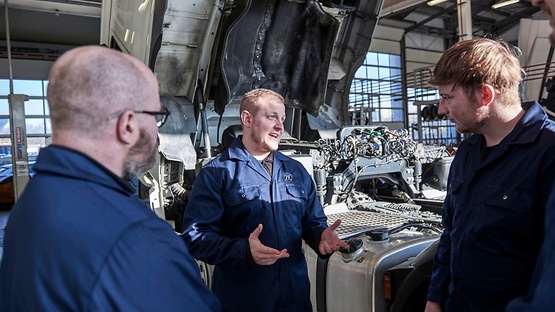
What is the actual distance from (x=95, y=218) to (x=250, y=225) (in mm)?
1052

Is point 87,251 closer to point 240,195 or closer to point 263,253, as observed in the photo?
point 263,253

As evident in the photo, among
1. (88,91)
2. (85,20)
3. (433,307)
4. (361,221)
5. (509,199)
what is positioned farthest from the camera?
(85,20)

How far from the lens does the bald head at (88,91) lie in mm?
914

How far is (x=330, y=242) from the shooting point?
1835mm

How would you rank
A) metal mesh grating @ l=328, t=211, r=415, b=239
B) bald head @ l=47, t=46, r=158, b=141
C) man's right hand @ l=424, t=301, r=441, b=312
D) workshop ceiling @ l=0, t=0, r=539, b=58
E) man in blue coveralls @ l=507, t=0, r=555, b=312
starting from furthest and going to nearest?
workshop ceiling @ l=0, t=0, r=539, b=58 < metal mesh grating @ l=328, t=211, r=415, b=239 < man's right hand @ l=424, t=301, r=441, b=312 < bald head @ l=47, t=46, r=158, b=141 < man in blue coveralls @ l=507, t=0, r=555, b=312

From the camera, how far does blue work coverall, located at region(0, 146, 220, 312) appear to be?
80 cm

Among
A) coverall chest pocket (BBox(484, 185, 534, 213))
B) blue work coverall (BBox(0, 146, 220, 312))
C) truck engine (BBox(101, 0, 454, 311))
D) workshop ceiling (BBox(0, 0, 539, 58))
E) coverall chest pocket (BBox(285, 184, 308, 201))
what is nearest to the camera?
blue work coverall (BBox(0, 146, 220, 312))

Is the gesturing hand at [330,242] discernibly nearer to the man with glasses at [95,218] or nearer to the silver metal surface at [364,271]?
the silver metal surface at [364,271]

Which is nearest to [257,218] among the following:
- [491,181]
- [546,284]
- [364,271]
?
[364,271]

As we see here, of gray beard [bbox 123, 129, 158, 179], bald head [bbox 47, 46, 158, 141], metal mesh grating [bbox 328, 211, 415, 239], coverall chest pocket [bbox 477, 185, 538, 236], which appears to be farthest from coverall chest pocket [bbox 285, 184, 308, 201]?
bald head [bbox 47, 46, 158, 141]

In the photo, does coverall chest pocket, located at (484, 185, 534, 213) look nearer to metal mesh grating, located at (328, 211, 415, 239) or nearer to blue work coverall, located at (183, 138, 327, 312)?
blue work coverall, located at (183, 138, 327, 312)

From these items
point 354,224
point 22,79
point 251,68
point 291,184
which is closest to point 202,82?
point 251,68

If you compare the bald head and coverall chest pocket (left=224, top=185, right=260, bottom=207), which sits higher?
the bald head

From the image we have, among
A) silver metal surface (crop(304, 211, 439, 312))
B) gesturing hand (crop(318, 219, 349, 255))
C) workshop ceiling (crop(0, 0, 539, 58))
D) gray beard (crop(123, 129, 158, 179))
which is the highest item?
workshop ceiling (crop(0, 0, 539, 58))
